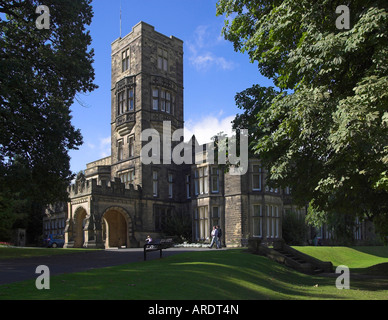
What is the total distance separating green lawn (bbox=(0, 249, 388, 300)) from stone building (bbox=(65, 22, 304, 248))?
1717 cm

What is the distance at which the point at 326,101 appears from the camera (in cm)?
1128

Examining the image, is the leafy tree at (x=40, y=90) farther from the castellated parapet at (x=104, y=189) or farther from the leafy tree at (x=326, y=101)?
the castellated parapet at (x=104, y=189)

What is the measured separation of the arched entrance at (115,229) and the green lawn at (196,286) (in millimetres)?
22248

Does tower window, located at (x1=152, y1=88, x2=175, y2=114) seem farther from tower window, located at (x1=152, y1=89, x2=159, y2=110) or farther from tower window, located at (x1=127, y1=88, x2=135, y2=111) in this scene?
tower window, located at (x1=127, y1=88, x2=135, y2=111)

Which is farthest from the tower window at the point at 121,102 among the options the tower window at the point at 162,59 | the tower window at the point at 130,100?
the tower window at the point at 162,59

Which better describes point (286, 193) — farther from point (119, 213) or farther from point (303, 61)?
point (303, 61)

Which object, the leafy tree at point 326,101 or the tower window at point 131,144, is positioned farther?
the tower window at point 131,144

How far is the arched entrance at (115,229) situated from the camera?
36575 millimetres

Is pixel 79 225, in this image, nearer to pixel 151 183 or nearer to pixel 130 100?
pixel 151 183

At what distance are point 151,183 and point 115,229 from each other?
563 centimetres

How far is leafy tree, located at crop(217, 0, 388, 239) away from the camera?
9.80 meters

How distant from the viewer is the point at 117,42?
135ft

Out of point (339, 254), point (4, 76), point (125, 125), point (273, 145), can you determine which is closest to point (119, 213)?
point (125, 125)

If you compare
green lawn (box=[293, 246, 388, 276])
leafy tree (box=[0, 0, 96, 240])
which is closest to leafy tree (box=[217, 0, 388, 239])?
leafy tree (box=[0, 0, 96, 240])
